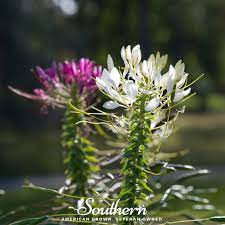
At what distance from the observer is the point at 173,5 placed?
28609 millimetres

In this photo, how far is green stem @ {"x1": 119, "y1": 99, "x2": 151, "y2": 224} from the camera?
5.37ft

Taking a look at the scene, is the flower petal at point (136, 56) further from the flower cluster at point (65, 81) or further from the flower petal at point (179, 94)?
the flower cluster at point (65, 81)

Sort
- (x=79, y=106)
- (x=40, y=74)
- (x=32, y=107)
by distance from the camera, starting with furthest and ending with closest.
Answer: (x=32, y=107) < (x=79, y=106) < (x=40, y=74)

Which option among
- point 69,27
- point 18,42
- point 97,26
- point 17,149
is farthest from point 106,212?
point 97,26

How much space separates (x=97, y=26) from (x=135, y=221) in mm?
25810

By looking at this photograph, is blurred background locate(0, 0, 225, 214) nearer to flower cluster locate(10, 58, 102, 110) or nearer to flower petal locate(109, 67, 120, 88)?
flower cluster locate(10, 58, 102, 110)

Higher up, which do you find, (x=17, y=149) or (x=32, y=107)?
(x=32, y=107)

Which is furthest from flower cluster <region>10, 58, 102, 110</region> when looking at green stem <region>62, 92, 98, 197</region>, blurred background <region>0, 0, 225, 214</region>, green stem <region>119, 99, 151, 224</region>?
blurred background <region>0, 0, 225, 214</region>

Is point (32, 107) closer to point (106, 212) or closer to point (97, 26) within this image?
point (97, 26)

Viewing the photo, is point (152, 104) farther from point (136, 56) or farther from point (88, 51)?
point (88, 51)

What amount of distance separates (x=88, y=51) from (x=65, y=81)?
851 inches

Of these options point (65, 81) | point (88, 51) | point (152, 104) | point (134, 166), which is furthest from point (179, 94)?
point (88, 51)

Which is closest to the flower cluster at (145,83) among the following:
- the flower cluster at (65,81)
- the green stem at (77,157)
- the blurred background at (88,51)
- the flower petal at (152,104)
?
the flower petal at (152,104)

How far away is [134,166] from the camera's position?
1648 millimetres
